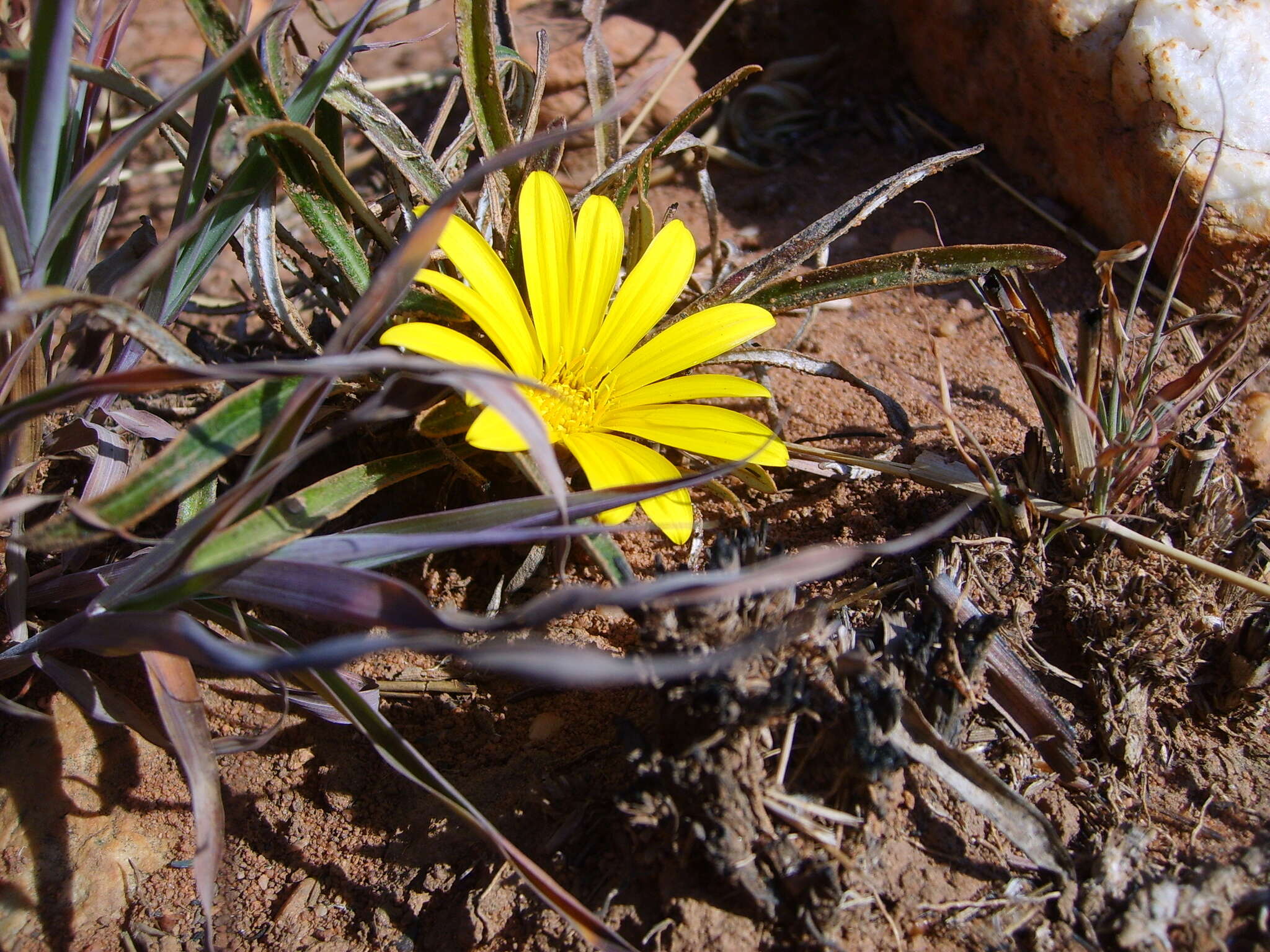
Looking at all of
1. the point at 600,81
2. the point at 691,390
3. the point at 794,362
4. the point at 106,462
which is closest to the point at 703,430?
the point at 691,390

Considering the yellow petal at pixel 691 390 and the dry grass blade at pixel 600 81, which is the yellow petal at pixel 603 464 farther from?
the dry grass blade at pixel 600 81

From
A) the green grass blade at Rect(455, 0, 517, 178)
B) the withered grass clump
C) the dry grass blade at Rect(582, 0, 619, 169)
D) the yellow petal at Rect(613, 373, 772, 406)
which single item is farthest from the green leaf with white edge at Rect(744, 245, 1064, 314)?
the green grass blade at Rect(455, 0, 517, 178)

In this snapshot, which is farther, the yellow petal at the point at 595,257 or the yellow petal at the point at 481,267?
the yellow petal at the point at 595,257

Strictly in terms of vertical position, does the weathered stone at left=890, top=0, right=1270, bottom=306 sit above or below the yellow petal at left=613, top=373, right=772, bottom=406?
above

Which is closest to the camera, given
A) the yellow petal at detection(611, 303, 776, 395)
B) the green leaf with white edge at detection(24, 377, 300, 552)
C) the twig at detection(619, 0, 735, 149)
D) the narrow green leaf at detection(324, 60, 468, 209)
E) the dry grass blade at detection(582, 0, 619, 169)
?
the green leaf with white edge at detection(24, 377, 300, 552)

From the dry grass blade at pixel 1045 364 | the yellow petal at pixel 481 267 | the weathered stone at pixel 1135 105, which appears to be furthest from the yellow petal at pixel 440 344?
the weathered stone at pixel 1135 105

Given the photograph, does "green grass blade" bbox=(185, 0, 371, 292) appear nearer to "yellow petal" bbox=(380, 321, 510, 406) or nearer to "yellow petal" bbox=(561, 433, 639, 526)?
"yellow petal" bbox=(380, 321, 510, 406)

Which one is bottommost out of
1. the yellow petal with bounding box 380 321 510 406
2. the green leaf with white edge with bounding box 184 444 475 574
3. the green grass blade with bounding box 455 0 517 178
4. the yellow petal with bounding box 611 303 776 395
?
the green leaf with white edge with bounding box 184 444 475 574
